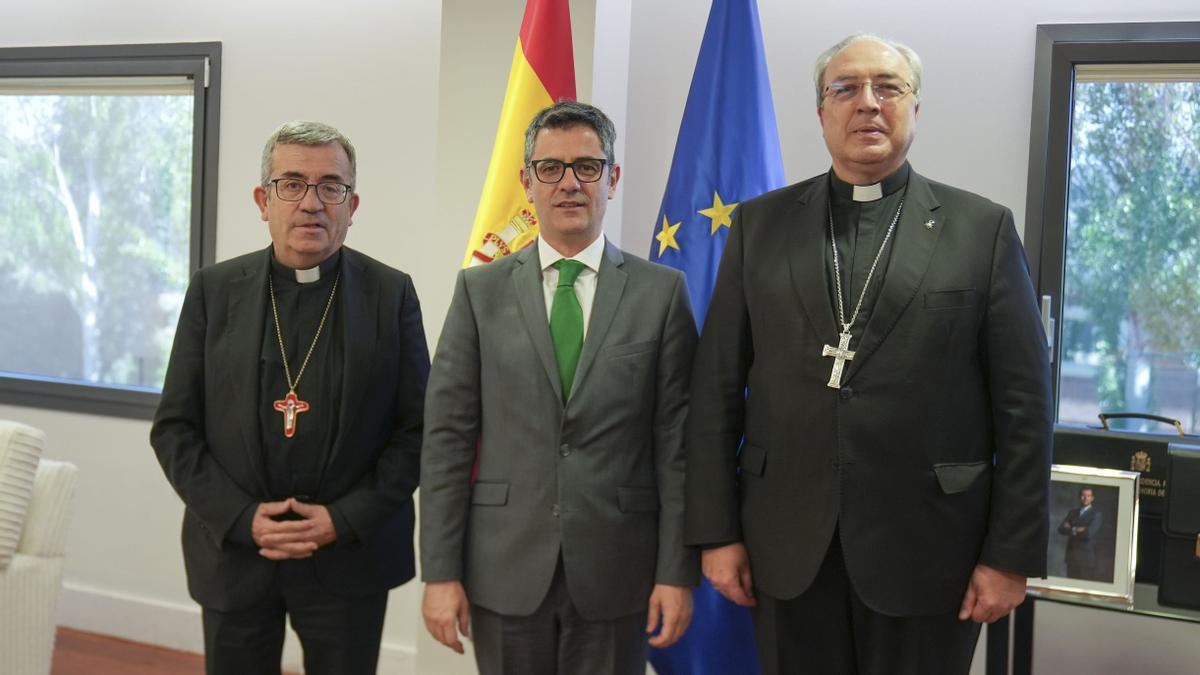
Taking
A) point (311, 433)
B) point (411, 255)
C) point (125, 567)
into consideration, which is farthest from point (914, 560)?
point (125, 567)

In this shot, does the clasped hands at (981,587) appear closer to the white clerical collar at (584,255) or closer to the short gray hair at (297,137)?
the white clerical collar at (584,255)

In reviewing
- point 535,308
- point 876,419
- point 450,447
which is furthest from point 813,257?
point 450,447

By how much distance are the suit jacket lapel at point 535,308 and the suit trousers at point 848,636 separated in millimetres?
580

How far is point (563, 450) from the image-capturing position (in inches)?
80.0

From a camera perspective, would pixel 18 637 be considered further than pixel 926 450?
Yes

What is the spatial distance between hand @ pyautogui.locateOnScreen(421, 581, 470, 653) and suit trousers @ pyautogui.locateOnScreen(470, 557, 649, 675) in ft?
0.21

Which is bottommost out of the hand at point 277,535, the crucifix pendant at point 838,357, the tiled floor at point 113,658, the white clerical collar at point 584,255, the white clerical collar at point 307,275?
the tiled floor at point 113,658

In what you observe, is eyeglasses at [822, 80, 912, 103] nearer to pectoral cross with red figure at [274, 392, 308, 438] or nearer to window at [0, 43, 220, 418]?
pectoral cross with red figure at [274, 392, 308, 438]

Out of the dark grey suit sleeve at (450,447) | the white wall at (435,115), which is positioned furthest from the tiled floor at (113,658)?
the dark grey suit sleeve at (450,447)

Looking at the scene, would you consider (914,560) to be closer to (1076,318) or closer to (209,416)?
(209,416)

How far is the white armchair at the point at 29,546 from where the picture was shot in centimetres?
302

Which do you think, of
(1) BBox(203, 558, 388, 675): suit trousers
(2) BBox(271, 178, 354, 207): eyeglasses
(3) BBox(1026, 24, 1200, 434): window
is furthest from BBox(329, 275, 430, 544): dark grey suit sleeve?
(3) BBox(1026, 24, 1200, 434): window

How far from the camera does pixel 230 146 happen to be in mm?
4184

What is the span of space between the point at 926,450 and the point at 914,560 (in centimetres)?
19
